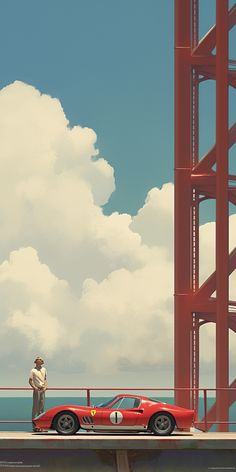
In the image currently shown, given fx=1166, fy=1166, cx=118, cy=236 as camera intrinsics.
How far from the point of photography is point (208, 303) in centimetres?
4103

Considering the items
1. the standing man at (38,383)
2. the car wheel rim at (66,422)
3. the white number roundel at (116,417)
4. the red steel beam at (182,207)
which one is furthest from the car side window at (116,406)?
the red steel beam at (182,207)

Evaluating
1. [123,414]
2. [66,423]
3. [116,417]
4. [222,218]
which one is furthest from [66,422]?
[222,218]

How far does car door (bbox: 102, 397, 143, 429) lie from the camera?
26.7 meters

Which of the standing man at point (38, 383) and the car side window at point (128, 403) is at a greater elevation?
the standing man at point (38, 383)

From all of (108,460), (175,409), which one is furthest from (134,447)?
(175,409)

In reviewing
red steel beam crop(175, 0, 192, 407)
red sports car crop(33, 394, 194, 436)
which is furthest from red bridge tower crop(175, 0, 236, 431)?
red sports car crop(33, 394, 194, 436)

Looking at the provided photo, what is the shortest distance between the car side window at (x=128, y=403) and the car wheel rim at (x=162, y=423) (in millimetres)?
596

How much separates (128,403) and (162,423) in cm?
91

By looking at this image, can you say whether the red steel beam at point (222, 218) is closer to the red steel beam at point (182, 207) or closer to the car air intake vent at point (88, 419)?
the red steel beam at point (182, 207)

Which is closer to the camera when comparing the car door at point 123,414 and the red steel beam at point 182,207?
the car door at point 123,414

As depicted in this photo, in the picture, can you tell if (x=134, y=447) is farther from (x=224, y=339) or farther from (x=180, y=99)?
(x=180, y=99)

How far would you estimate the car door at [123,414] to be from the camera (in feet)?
87.7

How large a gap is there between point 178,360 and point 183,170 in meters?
6.72

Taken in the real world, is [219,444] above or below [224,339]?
below
